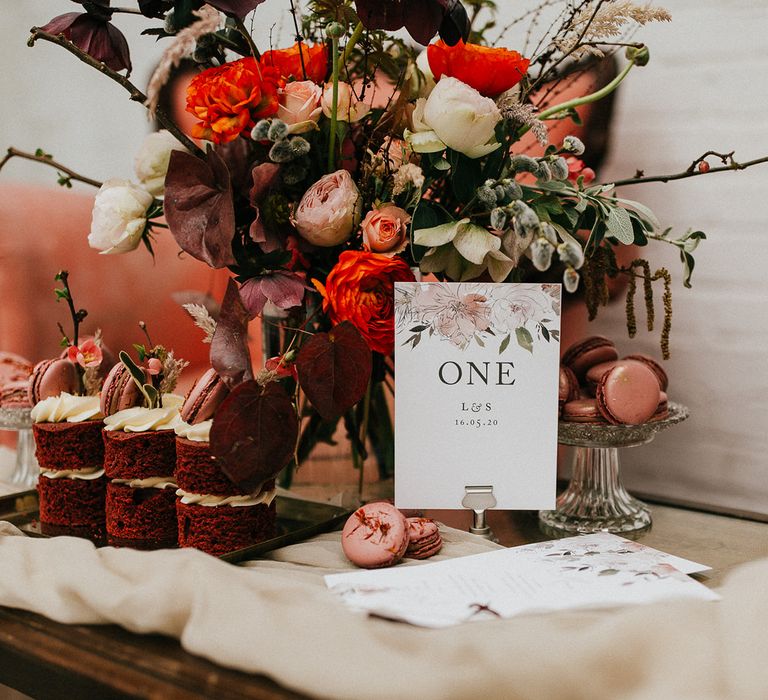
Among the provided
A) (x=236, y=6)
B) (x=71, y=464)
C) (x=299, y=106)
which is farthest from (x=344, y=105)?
(x=71, y=464)

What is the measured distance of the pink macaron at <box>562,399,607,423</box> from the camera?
880mm

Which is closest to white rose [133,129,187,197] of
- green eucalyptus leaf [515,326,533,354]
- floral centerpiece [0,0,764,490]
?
floral centerpiece [0,0,764,490]

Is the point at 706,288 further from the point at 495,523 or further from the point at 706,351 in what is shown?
the point at 495,523

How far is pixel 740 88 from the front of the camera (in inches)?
42.6

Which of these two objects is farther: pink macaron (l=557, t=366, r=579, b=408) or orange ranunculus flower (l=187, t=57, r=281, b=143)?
pink macaron (l=557, t=366, r=579, b=408)

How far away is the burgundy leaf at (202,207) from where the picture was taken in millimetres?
767

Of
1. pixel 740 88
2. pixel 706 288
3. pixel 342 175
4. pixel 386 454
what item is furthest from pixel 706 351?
pixel 342 175

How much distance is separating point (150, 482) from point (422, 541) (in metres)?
0.29

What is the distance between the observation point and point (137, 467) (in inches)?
32.0

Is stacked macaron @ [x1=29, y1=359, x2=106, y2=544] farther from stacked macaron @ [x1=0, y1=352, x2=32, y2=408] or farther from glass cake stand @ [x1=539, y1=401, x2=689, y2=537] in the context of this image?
glass cake stand @ [x1=539, y1=401, x2=689, y2=537]

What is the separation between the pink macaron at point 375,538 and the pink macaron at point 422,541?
0.02 metres

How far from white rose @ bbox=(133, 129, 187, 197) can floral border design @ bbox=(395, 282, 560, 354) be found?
0.31 metres

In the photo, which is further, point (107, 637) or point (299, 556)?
point (299, 556)

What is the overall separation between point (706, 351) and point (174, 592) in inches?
33.3
